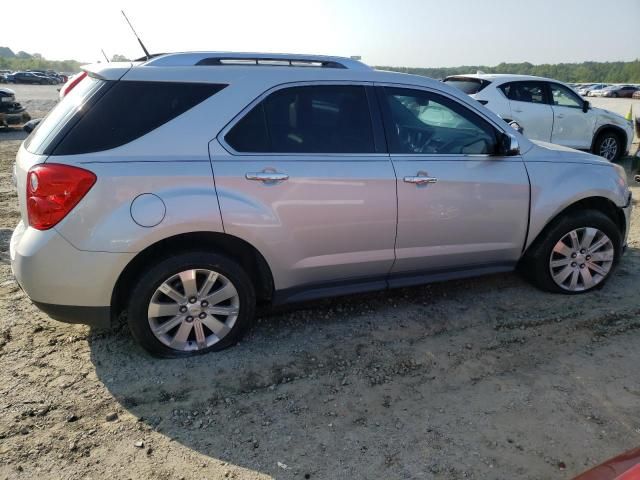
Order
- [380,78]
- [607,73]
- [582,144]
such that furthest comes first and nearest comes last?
[607,73]
[582,144]
[380,78]

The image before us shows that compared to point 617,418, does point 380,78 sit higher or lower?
higher

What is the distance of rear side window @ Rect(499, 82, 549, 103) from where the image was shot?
28.9 ft

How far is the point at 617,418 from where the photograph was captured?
9.12ft

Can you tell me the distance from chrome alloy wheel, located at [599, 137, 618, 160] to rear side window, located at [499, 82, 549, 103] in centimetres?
178

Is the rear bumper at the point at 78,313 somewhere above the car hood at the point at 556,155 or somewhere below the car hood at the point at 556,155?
below

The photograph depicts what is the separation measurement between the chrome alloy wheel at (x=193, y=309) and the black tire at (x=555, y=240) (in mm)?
2473

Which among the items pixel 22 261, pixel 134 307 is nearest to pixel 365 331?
pixel 134 307

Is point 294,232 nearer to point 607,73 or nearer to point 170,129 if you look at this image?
point 170,129

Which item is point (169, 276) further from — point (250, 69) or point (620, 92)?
point (620, 92)

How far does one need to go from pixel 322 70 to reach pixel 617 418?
2.74m

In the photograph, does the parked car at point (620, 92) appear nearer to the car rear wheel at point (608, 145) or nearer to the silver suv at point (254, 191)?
the car rear wheel at point (608, 145)

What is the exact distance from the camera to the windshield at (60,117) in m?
2.90

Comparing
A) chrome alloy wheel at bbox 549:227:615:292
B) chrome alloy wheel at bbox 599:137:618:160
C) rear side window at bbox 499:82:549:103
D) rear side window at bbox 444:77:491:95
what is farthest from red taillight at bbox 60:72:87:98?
chrome alloy wheel at bbox 599:137:618:160

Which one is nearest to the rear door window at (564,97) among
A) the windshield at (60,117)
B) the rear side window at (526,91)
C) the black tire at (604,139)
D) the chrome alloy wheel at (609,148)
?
the rear side window at (526,91)
